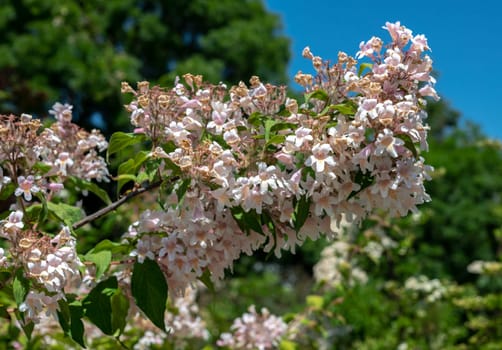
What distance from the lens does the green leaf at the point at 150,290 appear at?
54.6 inches

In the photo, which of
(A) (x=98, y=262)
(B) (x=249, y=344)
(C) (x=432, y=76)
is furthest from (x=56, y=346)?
(C) (x=432, y=76)

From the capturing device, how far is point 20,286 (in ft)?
3.98

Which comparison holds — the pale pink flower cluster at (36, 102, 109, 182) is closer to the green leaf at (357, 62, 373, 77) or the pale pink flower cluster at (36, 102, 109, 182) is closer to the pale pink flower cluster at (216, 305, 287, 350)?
the green leaf at (357, 62, 373, 77)

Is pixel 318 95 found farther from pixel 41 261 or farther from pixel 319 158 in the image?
pixel 41 261

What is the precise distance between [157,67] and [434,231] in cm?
709

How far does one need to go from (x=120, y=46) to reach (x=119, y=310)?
38.7 ft

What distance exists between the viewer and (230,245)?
1.41 metres

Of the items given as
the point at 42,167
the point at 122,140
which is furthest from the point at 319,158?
the point at 42,167

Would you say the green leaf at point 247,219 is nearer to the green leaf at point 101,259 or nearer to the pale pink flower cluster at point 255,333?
the green leaf at point 101,259

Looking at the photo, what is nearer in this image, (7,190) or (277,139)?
(277,139)

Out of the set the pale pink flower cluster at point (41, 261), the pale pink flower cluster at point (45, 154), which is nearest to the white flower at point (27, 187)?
the pale pink flower cluster at point (45, 154)

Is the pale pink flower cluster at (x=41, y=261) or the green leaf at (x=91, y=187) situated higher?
the green leaf at (x=91, y=187)

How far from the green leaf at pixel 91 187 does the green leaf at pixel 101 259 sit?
236 mm

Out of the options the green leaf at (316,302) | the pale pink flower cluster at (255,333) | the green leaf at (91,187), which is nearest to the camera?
the green leaf at (91,187)
